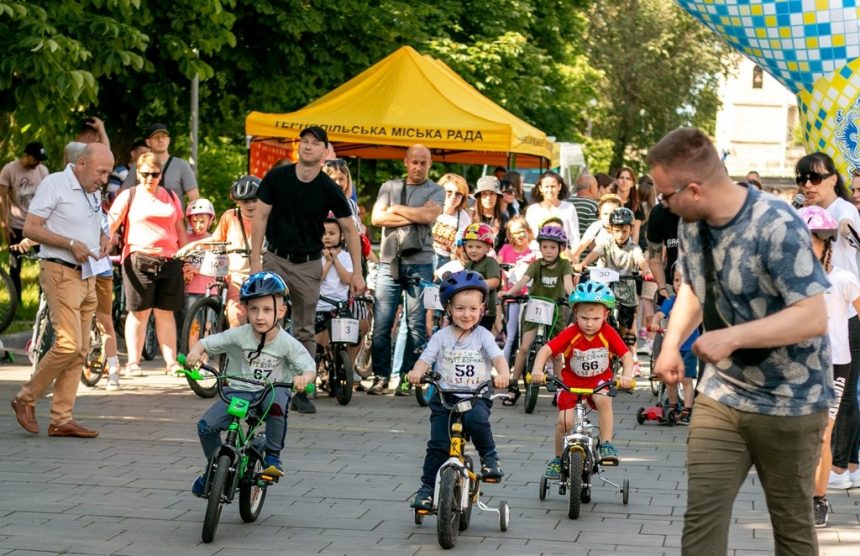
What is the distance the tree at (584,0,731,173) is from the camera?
5478cm

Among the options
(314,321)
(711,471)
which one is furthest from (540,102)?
(711,471)

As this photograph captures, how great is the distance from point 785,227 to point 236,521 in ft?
12.7

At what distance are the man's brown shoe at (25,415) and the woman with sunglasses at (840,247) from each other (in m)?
5.16

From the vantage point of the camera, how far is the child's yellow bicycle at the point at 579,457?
26.6 ft

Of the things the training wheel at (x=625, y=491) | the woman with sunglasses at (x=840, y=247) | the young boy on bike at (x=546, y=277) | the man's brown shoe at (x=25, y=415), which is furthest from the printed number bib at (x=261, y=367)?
the young boy on bike at (x=546, y=277)

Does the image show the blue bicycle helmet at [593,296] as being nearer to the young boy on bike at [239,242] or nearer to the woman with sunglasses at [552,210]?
the young boy on bike at [239,242]

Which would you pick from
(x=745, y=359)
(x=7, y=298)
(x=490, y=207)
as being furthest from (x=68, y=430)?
(x=490, y=207)

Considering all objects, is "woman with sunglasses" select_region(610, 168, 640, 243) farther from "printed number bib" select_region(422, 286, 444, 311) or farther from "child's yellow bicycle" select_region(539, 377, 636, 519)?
"child's yellow bicycle" select_region(539, 377, 636, 519)

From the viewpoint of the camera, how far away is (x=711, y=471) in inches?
204

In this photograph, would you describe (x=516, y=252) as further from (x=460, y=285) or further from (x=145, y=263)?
(x=460, y=285)

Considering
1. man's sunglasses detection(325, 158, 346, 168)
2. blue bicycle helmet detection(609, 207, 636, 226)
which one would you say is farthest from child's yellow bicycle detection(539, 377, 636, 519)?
blue bicycle helmet detection(609, 207, 636, 226)

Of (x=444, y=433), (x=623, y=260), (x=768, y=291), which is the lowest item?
(x=444, y=433)

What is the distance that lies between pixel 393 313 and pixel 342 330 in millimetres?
971

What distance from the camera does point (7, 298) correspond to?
15.3 metres
